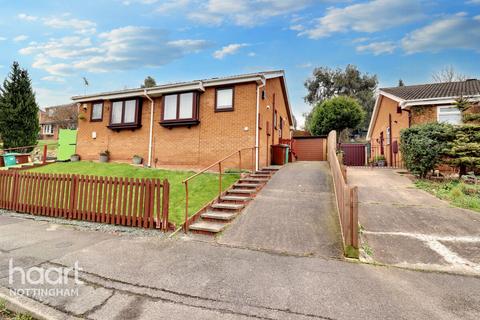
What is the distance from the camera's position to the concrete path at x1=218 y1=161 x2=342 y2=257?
5035 mm

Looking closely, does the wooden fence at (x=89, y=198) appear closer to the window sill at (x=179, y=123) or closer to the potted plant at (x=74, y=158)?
the window sill at (x=179, y=123)

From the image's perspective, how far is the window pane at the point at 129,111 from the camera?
561 inches

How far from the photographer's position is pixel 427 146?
33.1ft

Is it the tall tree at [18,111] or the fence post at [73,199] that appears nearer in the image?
the fence post at [73,199]

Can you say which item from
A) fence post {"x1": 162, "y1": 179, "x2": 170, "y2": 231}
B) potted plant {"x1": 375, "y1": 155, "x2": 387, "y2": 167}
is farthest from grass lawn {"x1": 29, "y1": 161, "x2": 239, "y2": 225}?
potted plant {"x1": 375, "y1": 155, "x2": 387, "y2": 167}

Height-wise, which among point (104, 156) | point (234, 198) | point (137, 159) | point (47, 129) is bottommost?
point (234, 198)

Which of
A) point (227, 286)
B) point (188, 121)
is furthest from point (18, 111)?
point (227, 286)

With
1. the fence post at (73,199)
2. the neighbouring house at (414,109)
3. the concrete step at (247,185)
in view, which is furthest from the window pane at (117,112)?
the neighbouring house at (414,109)

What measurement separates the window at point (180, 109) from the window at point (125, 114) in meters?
2.16

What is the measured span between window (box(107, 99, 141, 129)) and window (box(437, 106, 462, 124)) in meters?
17.4

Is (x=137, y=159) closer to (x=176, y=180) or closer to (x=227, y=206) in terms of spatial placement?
(x=176, y=180)

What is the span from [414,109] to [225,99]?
11.1 meters

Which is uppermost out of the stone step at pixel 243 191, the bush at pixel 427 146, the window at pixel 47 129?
the window at pixel 47 129

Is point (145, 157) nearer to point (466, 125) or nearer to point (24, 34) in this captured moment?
point (24, 34)
